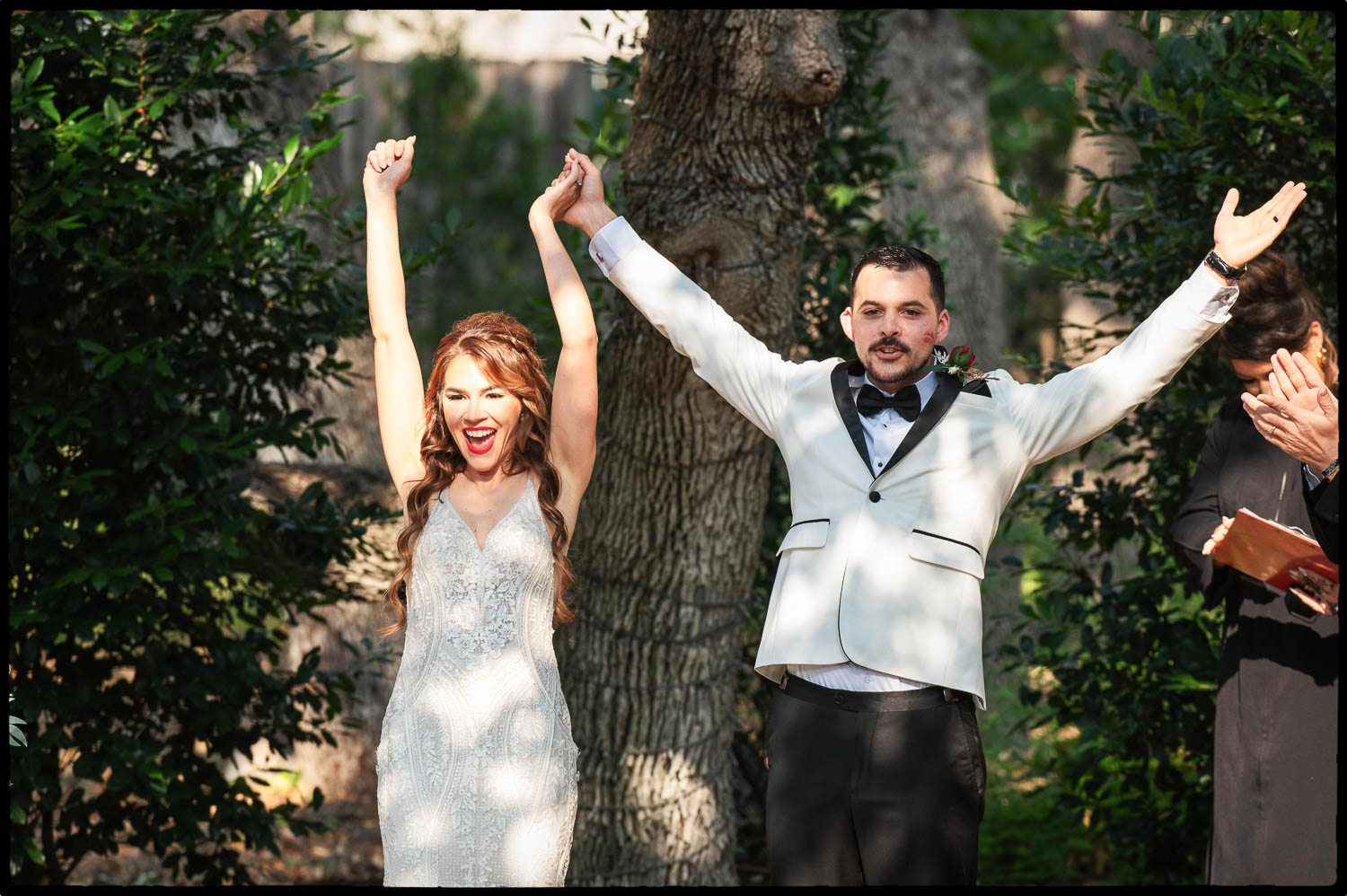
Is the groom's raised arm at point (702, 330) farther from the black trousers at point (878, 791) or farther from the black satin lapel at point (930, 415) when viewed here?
the black trousers at point (878, 791)

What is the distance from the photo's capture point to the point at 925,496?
3070 millimetres

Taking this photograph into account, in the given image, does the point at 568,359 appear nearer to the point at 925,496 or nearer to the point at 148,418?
the point at 925,496

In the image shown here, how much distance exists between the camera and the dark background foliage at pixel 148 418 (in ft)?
14.4

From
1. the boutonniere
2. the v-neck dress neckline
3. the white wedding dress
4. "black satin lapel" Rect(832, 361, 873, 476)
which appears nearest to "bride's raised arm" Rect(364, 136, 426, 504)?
the v-neck dress neckline

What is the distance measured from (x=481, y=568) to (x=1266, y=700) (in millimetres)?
2171

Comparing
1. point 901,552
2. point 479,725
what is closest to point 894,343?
point 901,552

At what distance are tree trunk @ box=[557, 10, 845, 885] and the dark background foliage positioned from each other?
3.52 ft

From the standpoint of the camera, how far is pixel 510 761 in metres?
3.12

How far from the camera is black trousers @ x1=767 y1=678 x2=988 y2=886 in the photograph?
2930 mm

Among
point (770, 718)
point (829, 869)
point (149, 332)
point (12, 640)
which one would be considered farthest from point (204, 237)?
point (829, 869)

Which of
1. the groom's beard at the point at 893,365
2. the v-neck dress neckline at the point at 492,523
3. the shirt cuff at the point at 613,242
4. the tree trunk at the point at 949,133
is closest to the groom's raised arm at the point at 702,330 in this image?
the shirt cuff at the point at 613,242

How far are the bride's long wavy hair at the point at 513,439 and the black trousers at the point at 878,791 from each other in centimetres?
74

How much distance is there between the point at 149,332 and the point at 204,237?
16.7 inches

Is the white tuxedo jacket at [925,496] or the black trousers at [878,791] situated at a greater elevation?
the white tuxedo jacket at [925,496]
